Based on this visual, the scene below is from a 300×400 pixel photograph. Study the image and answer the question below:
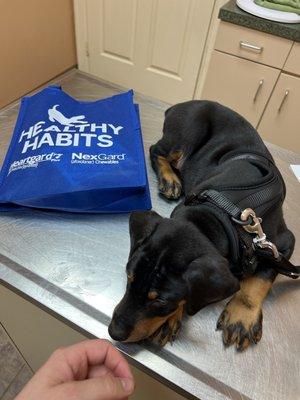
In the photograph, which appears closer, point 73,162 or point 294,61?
point 73,162

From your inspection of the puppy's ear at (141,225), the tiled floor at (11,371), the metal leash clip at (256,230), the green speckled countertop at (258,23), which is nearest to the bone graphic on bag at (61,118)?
the puppy's ear at (141,225)

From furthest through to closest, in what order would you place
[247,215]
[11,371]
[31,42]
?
[31,42] < [11,371] < [247,215]

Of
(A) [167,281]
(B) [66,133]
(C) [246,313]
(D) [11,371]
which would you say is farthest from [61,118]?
(D) [11,371]

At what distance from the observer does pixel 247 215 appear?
2.38 feet

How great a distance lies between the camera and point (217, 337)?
2.39 ft

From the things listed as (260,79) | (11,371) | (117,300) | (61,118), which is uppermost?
(61,118)

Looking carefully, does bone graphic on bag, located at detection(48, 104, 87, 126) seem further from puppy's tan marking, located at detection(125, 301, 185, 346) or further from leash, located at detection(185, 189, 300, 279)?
puppy's tan marking, located at detection(125, 301, 185, 346)

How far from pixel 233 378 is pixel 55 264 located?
47 cm

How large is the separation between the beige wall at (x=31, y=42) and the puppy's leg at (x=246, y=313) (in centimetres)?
200

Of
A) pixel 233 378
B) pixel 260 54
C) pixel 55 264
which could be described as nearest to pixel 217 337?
pixel 233 378

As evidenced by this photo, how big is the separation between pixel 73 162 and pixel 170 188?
309mm

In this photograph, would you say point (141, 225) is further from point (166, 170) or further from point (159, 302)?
point (166, 170)

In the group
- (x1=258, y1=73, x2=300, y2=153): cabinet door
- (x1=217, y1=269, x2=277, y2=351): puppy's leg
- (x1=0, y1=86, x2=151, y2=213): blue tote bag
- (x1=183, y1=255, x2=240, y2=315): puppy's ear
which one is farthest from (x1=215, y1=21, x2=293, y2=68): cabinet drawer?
(x1=183, y1=255, x2=240, y2=315): puppy's ear

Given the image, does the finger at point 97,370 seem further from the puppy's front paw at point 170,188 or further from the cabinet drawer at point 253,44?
the cabinet drawer at point 253,44
